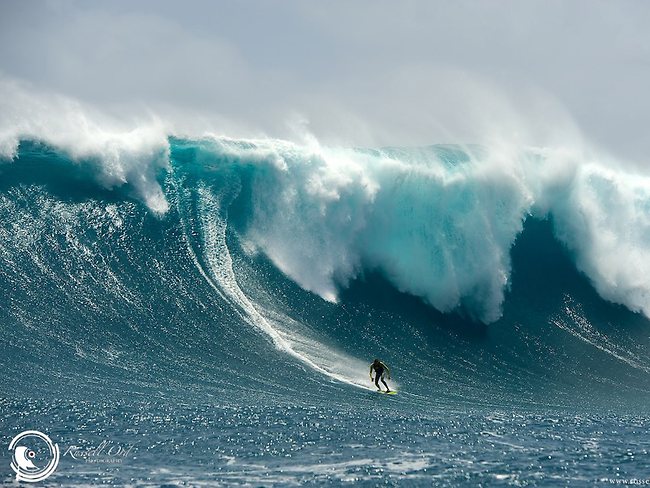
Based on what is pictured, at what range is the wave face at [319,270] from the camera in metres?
13.7

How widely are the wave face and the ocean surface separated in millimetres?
66

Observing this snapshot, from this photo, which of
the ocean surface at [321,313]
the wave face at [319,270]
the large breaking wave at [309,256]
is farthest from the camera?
the large breaking wave at [309,256]

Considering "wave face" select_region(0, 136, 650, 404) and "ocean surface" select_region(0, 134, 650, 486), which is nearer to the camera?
"ocean surface" select_region(0, 134, 650, 486)

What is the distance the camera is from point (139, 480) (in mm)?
8305

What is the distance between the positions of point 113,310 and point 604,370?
10617mm

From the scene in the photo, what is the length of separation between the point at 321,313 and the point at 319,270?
1.98 meters

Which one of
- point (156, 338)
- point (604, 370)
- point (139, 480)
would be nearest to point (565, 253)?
point (604, 370)

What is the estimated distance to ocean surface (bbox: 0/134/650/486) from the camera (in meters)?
9.56

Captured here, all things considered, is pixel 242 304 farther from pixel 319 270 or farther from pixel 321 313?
pixel 319 270

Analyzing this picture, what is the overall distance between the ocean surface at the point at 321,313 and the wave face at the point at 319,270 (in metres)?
0.07

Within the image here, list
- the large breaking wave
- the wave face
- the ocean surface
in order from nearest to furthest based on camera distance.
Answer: the ocean surface → the wave face → the large breaking wave

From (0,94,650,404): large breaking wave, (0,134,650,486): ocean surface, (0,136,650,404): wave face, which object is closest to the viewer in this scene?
(0,134,650,486): ocean surface

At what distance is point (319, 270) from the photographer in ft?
59.5

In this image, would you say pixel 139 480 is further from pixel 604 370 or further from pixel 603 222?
pixel 603 222
